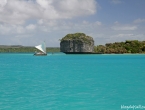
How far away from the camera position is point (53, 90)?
74.1 ft

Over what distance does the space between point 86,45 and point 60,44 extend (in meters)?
19.4

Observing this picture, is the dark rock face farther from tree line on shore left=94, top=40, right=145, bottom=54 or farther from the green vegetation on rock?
tree line on shore left=94, top=40, right=145, bottom=54

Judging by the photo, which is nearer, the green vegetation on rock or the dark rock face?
the dark rock face

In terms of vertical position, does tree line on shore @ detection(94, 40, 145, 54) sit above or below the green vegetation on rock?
below

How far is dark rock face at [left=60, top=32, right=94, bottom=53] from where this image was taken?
578 feet

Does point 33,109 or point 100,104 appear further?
point 100,104

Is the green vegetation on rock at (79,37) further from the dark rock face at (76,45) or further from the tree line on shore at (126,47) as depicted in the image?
the tree line on shore at (126,47)

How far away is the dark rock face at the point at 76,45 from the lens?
6939 inches

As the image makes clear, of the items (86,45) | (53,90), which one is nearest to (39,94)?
(53,90)

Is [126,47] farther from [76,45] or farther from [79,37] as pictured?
[76,45]

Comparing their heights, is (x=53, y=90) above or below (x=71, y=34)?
below

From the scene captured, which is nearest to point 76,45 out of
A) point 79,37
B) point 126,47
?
point 79,37

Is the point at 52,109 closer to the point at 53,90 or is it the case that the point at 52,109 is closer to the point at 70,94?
the point at 70,94

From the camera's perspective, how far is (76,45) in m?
178
